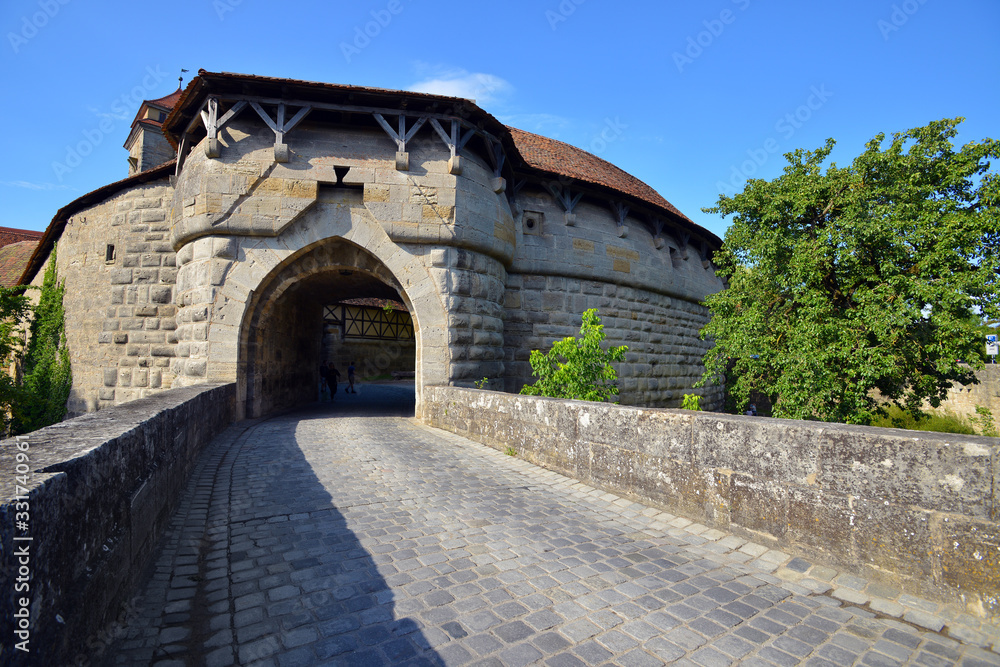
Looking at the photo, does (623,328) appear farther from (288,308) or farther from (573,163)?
(288,308)

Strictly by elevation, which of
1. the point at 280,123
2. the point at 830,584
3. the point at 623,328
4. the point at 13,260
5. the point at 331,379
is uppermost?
the point at 13,260

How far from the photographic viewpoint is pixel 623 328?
38.8 ft

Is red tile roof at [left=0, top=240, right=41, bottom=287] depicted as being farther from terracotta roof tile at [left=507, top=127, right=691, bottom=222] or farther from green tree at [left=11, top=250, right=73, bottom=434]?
terracotta roof tile at [left=507, top=127, right=691, bottom=222]

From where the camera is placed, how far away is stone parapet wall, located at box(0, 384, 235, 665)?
132 centimetres

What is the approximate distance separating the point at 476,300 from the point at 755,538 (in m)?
6.39

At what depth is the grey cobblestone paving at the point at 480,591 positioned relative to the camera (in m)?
1.95

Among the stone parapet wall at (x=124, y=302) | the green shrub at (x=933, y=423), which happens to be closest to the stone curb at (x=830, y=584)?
the stone parapet wall at (x=124, y=302)

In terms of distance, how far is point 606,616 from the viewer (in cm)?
223

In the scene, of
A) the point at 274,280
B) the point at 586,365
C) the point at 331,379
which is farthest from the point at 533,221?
the point at 331,379

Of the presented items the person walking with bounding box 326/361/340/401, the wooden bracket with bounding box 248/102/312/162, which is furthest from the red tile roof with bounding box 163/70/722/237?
the person walking with bounding box 326/361/340/401

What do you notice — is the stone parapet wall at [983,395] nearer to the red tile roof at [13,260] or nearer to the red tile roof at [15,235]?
the red tile roof at [13,260]

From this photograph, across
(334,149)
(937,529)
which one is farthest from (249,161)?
(937,529)

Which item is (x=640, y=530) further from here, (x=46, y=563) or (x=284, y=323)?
(x=284, y=323)

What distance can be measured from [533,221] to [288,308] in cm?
574
